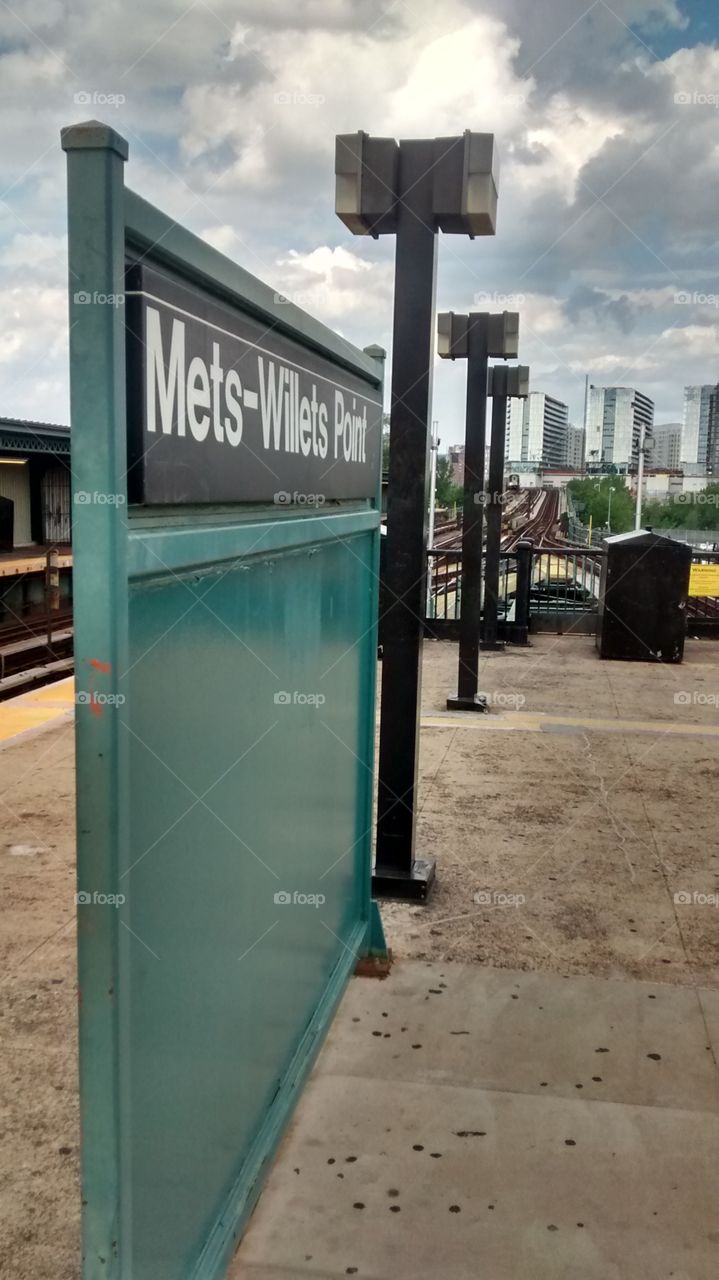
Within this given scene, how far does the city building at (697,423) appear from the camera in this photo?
129375mm

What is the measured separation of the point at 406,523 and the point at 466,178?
1597 mm

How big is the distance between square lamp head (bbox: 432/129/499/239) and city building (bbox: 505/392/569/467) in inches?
3673

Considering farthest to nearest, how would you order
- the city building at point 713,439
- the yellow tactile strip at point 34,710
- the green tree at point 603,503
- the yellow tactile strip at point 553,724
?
1. the city building at point 713,439
2. the green tree at point 603,503
3. the yellow tactile strip at point 553,724
4. the yellow tactile strip at point 34,710

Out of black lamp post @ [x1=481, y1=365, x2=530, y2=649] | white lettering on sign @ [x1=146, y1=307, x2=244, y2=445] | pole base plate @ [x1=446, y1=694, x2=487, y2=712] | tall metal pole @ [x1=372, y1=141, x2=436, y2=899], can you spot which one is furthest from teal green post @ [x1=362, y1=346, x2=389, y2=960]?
black lamp post @ [x1=481, y1=365, x2=530, y2=649]


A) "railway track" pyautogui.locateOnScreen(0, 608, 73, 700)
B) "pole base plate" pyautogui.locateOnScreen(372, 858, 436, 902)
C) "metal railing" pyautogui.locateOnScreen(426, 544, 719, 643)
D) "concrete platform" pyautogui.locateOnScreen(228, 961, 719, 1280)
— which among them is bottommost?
"railway track" pyautogui.locateOnScreen(0, 608, 73, 700)

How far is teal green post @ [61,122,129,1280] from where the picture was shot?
1.66 meters

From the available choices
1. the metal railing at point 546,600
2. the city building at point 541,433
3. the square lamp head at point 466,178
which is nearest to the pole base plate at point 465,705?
the metal railing at point 546,600

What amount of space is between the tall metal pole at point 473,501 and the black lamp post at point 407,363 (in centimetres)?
405

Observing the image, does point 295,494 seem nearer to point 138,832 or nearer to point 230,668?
point 230,668

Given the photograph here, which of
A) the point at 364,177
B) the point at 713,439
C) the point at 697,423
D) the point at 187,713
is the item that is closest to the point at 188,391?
the point at 187,713

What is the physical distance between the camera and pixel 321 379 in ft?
10.8

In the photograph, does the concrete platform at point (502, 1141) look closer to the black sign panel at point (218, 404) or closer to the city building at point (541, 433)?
the black sign panel at point (218, 404)

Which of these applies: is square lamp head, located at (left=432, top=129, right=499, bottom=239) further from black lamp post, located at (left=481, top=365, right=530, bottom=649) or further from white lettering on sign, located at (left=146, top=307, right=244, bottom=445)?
black lamp post, located at (left=481, top=365, right=530, bottom=649)

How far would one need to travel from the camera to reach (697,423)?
454 ft
